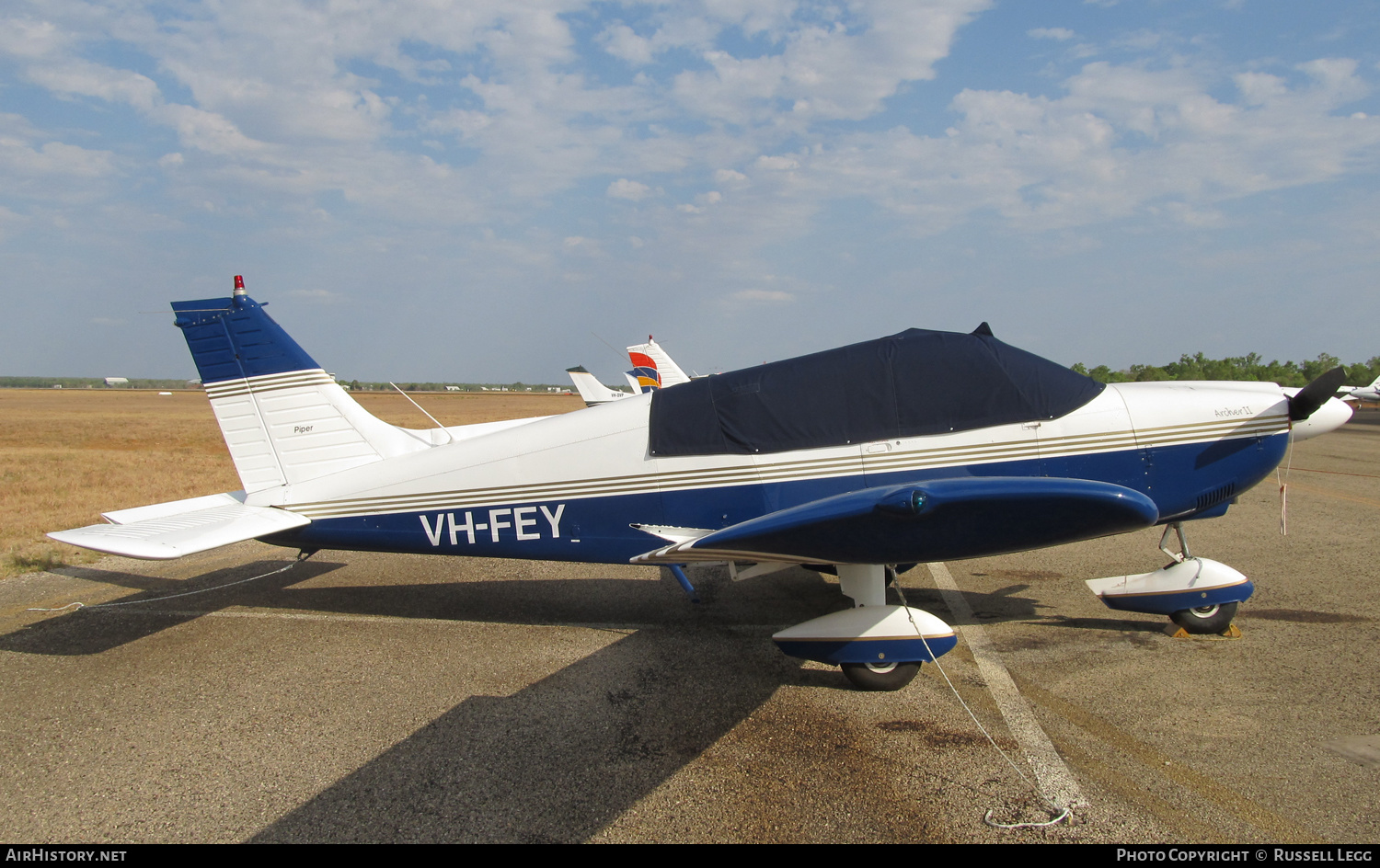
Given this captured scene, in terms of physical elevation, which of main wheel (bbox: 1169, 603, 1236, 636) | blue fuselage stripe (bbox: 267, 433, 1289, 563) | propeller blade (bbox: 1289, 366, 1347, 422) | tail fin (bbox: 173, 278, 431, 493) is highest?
tail fin (bbox: 173, 278, 431, 493)

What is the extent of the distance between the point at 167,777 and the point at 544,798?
1948 mm

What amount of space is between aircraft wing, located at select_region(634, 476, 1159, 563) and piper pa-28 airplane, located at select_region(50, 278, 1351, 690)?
66 millimetres

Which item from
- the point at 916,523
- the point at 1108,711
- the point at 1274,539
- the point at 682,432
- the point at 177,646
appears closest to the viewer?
the point at 916,523

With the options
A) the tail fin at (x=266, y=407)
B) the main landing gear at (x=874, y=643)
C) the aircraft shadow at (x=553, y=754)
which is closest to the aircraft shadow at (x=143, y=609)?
the tail fin at (x=266, y=407)

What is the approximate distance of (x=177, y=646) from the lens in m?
5.28

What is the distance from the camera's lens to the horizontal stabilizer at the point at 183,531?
4488 mm

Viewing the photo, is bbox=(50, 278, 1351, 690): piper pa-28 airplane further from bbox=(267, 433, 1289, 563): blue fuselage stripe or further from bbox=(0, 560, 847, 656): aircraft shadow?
bbox=(0, 560, 847, 656): aircraft shadow

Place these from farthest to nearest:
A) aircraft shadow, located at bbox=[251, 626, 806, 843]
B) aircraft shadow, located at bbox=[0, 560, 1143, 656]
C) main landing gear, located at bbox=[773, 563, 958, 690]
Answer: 1. aircraft shadow, located at bbox=[0, 560, 1143, 656]
2. main landing gear, located at bbox=[773, 563, 958, 690]
3. aircraft shadow, located at bbox=[251, 626, 806, 843]

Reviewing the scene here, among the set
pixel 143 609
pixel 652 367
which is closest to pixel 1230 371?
pixel 652 367

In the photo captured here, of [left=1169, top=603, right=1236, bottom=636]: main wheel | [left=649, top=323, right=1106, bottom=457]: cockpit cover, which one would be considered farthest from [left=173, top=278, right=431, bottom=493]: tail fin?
[left=1169, top=603, right=1236, bottom=636]: main wheel

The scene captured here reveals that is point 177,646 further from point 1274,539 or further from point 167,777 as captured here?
point 1274,539

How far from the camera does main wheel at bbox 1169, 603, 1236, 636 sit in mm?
4863

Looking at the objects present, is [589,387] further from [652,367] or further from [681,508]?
[681,508]

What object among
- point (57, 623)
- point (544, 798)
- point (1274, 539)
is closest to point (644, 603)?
point (544, 798)
